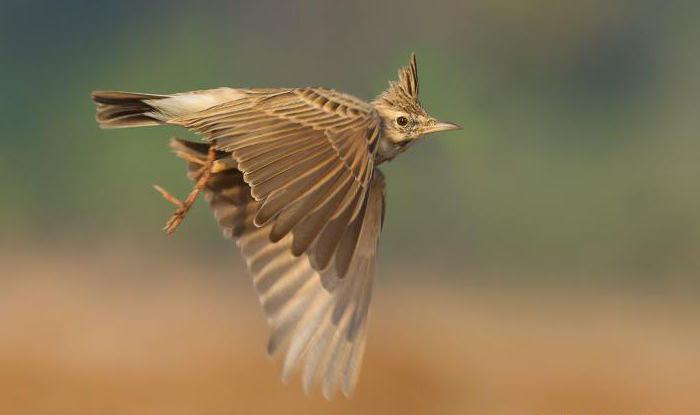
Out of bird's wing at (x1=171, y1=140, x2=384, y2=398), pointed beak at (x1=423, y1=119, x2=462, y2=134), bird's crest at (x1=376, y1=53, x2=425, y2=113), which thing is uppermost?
bird's crest at (x1=376, y1=53, x2=425, y2=113)

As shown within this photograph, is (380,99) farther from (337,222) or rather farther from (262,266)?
(337,222)

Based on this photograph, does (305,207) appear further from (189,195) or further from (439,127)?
(439,127)

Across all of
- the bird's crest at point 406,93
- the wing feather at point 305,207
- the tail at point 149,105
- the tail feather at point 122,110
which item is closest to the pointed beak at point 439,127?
the bird's crest at point 406,93

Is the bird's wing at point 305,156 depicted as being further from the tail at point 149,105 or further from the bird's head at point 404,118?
the bird's head at point 404,118

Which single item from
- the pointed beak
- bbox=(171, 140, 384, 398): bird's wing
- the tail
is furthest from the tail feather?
the pointed beak

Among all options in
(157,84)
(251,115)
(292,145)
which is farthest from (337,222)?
(157,84)

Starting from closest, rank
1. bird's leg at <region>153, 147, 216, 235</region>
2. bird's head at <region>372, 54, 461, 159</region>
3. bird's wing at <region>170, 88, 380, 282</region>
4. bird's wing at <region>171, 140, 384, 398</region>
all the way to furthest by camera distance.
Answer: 1. bird's wing at <region>170, 88, 380, 282</region>
2. bird's leg at <region>153, 147, 216, 235</region>
3. bird's wing at <region>171, 140, 384, 398</region>
4. bird's head at <region>372, 54, 461, 159</region>

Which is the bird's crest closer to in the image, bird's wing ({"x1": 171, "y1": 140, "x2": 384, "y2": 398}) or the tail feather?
bird's wing ({"x1": 171, "y1": 140, "x2": 384, "y2": 398})
